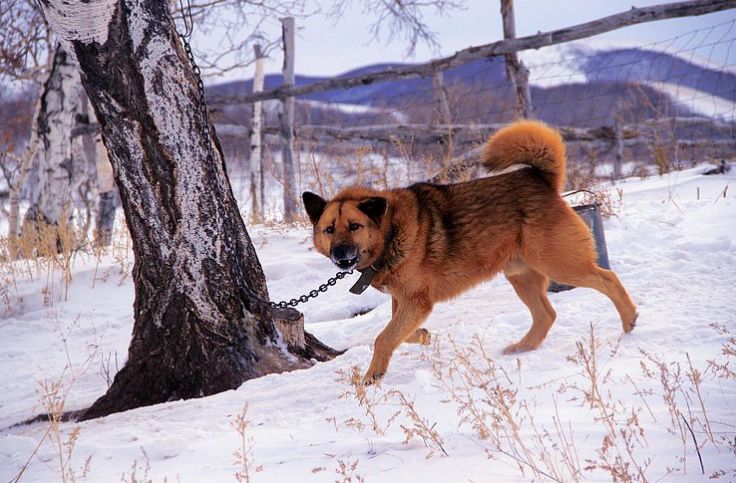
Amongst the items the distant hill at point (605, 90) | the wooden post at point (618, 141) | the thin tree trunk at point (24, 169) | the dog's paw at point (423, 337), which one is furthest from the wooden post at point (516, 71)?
the thin tree trunk at point (24, 169)

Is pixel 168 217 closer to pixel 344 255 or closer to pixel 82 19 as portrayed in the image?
pixel 344 255

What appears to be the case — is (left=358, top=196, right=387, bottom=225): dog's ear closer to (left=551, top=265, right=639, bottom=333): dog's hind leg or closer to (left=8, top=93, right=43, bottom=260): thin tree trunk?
(left=551, top=265, right=639, bottom=333): dog's hind leg


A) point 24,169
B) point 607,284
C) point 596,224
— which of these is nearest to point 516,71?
point 596,224

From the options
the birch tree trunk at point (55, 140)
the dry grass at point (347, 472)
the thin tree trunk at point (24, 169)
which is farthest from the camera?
the thin tree trunk at point (24, 169)

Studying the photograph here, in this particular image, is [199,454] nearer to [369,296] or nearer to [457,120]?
[369,296]

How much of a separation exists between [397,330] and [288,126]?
621 cm

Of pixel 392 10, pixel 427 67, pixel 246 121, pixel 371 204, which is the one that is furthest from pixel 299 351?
pixel 246 121

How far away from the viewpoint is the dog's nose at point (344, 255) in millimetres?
3643

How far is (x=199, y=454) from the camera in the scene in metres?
2.54

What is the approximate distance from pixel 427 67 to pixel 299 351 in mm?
4726

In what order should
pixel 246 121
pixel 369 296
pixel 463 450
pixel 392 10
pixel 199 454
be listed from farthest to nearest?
pixel 246 121
pixel 392 10
pixel 369 296
pixel 199 454
pixel 463 450

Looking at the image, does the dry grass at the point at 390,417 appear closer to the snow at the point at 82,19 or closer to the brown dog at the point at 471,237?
the brown dog at the point at 471,237

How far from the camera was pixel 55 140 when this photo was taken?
8.61 metres

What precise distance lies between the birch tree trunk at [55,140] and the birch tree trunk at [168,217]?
17.9 ft
